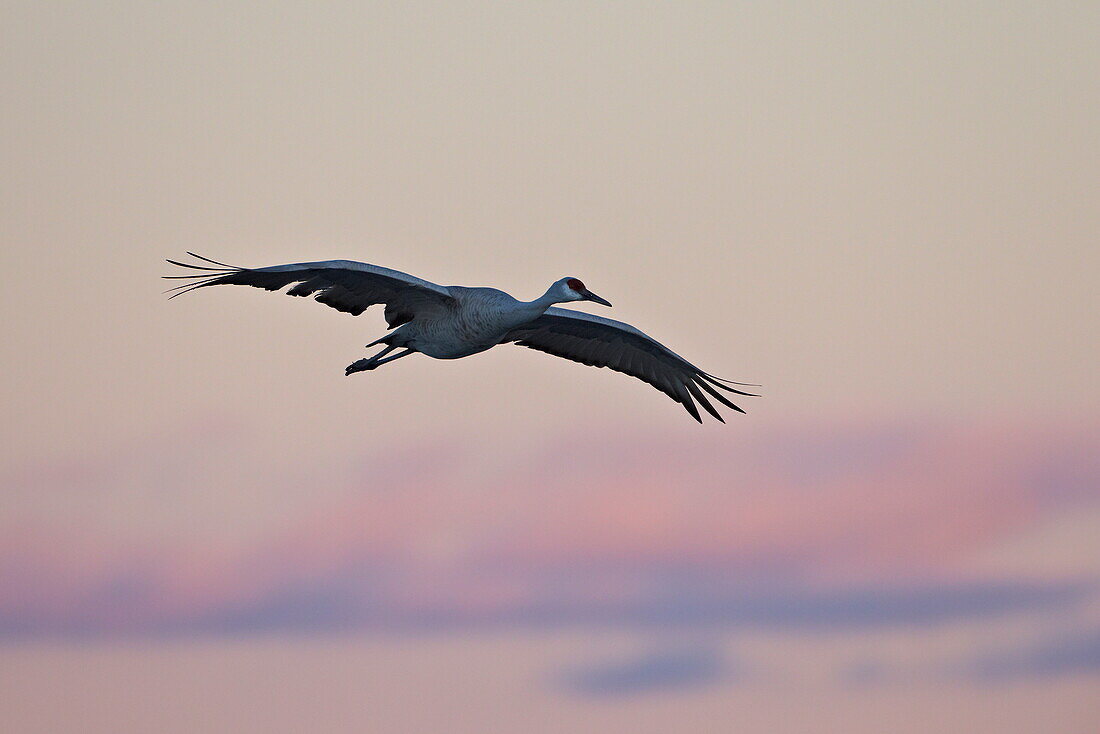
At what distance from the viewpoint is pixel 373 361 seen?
21406 millimetres

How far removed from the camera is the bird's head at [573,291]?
2003 cm

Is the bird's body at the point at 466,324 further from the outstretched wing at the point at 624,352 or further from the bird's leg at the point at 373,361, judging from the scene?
the outstretched wing at the point at 624,352

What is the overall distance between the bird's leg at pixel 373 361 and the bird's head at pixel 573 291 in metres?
2.54

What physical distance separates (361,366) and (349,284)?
62.0 inches

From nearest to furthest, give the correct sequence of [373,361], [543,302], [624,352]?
1. [543,302]
2. [373,361]
3. [624,352]

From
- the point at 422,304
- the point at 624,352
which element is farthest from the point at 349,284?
→ the point at 624,352

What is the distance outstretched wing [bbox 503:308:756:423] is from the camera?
23.1 meters

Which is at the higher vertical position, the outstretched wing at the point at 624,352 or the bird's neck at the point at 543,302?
the outstretched wing at the point at 624,352

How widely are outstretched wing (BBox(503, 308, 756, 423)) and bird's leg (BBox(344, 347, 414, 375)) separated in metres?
2.03

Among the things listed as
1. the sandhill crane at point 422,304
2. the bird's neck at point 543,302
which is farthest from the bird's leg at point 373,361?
the bird's neck at point 543,302

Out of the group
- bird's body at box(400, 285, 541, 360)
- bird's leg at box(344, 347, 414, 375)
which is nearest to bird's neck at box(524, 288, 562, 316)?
bird's body at box(400, 285, 541, 360)

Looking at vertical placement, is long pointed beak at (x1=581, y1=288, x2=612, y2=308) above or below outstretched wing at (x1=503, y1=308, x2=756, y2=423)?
below

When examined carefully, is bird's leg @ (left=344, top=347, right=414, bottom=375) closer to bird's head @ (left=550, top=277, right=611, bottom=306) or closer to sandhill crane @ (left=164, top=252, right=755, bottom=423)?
sandhill crane @ (left=164, top=252, right=755, bottom=423)

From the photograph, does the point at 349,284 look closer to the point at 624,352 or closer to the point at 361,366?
the point at 361,366
